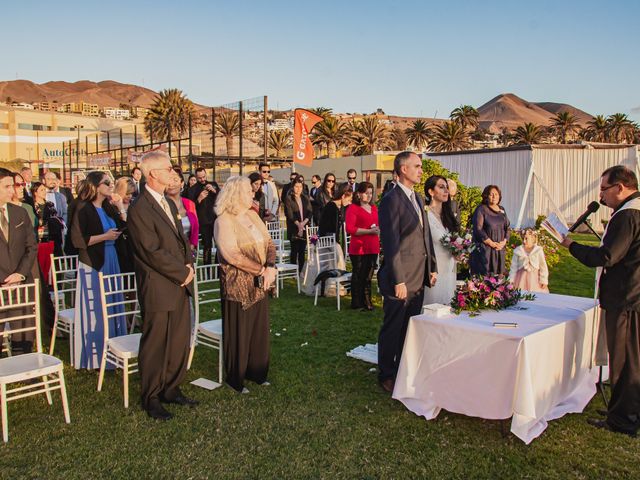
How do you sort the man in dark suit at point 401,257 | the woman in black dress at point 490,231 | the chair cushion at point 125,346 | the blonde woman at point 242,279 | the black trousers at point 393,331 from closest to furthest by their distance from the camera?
the chair cushion at point 125,346, the blonde woman at point 242,279, the man in dark suit at point 401,257, the black trousers at point 393,331, the woman in black dress at point 490,231

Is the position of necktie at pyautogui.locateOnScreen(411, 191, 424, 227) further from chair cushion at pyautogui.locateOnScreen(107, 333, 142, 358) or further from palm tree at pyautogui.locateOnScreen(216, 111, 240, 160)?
palm tree at pyautogui.locateOnScreen(216, 111, 240, 160)

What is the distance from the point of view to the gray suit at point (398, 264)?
492 cm

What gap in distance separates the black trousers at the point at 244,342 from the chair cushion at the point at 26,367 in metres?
1.44

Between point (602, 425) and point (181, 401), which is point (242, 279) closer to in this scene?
point (181, 401)

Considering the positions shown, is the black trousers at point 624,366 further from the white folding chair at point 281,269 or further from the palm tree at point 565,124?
the palm tree at point 565,124

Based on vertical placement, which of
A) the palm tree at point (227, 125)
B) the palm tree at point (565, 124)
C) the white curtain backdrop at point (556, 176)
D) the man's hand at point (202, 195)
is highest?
the palm tree at point (565, 124)

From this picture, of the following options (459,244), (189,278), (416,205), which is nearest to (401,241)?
(416,205)

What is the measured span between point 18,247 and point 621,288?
5390mm

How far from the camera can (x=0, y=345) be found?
5902 mm

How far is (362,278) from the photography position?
8.24 m

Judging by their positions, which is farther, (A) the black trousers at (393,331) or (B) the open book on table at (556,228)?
(A) the black trousers at (393,331)

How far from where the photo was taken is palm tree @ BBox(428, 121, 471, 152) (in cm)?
5919

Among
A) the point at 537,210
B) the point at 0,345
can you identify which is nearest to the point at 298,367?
the point at 0,345

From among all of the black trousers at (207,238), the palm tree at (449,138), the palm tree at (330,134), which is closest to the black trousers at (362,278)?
the black trousers at (207,238)
